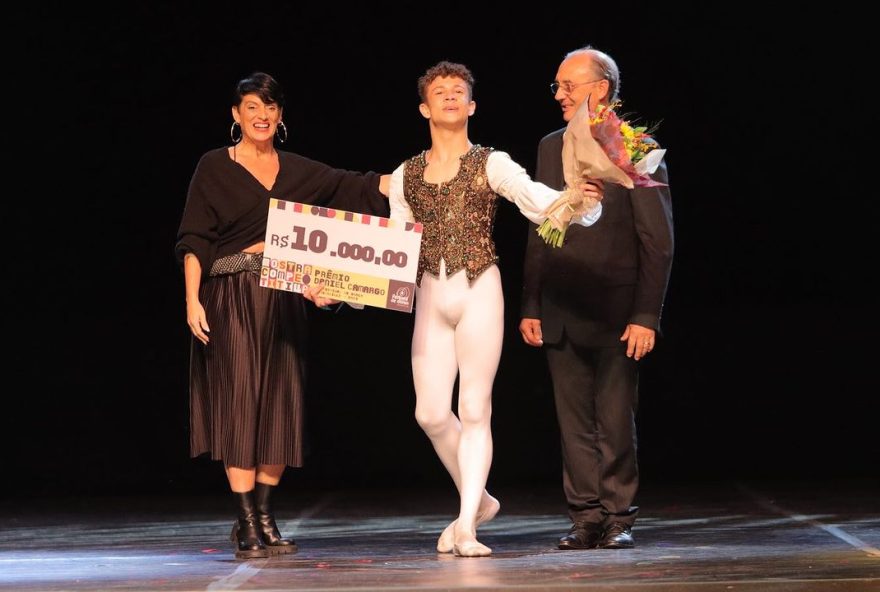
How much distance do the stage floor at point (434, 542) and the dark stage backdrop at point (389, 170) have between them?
24.4 inches

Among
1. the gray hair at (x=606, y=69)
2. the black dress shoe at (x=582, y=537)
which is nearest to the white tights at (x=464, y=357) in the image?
the black dress shoe at (x=582, y=537)

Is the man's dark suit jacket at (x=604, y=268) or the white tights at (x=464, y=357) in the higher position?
the man's dark suit jacket at (x=604, y=268)

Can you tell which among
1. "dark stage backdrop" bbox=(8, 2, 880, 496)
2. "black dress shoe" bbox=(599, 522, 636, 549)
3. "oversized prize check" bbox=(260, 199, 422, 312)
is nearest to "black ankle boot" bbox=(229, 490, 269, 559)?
"oversized prize check" bbox=(260, 199, 422, 312)

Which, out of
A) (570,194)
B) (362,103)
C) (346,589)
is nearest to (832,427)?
(362,103)

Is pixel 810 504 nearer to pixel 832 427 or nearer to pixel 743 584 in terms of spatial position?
pixel 832 427

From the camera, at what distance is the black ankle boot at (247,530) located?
3395 millimetres

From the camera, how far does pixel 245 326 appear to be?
351 centimetres

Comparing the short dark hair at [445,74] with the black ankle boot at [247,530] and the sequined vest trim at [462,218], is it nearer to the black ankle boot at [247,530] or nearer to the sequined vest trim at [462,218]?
the sequined vest trim at [462,218]

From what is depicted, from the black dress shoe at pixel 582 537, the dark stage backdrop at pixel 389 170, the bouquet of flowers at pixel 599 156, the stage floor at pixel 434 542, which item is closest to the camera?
the stage floor at pixel 434 542

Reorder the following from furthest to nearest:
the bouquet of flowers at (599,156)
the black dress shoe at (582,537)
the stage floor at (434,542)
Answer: the black dress shoe at (582,537) < the bouquet of flowers at (599,156) < the stage floor at (434,542)

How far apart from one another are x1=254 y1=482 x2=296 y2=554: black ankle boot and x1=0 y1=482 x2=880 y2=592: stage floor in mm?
89

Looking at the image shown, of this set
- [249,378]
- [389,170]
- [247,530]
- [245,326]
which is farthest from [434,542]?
[389,170]

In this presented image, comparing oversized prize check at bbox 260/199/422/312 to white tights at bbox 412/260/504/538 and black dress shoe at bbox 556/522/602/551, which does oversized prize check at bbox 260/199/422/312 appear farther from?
black dress shoe at bbox 556/522/602/551

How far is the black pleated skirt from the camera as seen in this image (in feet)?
11.5
